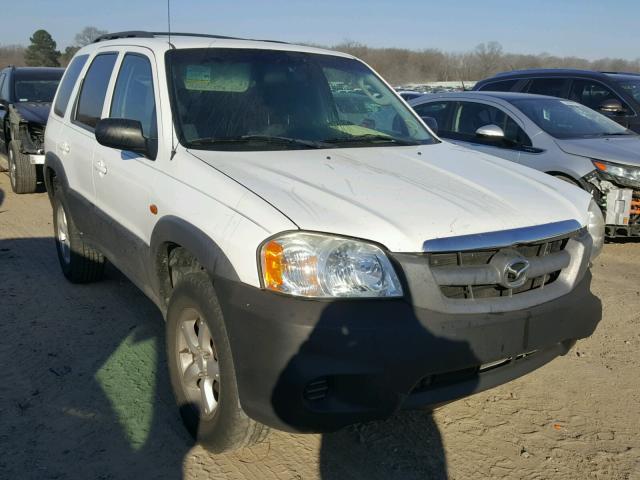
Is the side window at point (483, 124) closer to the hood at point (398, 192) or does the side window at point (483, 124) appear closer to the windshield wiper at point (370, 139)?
the windshield wiper at point (370, 139)

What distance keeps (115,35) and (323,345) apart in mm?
3408

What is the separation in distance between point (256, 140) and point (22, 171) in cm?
667

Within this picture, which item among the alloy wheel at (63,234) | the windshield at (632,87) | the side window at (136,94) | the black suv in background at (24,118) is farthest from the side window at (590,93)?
the black suv in background at (24,118)

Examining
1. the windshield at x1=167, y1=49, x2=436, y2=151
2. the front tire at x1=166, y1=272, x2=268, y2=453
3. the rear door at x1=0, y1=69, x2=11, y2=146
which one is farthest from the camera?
the rear door at x1=0, y1=69, x2=11, y2=146

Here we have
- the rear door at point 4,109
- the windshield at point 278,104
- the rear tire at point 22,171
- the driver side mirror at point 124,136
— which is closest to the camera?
the driver side mirror at point 124,136

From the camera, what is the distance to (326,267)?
7.79ft

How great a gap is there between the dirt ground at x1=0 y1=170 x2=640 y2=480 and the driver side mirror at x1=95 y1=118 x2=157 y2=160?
4.25 feet

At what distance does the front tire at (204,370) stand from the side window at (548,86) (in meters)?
7.98

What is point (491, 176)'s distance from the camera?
321 centimetres

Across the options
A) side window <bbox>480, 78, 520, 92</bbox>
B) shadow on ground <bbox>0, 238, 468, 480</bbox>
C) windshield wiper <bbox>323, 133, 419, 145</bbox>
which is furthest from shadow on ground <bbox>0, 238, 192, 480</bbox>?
side window <bbox>480, 78, 520, 92</bbox>

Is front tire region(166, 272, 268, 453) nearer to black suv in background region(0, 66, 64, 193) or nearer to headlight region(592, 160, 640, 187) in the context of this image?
headlight region(592, 160, 640, 187)

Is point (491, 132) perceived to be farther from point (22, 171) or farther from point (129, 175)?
point (22, 171)

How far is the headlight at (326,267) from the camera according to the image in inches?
93.2

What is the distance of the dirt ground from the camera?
2.80 m
